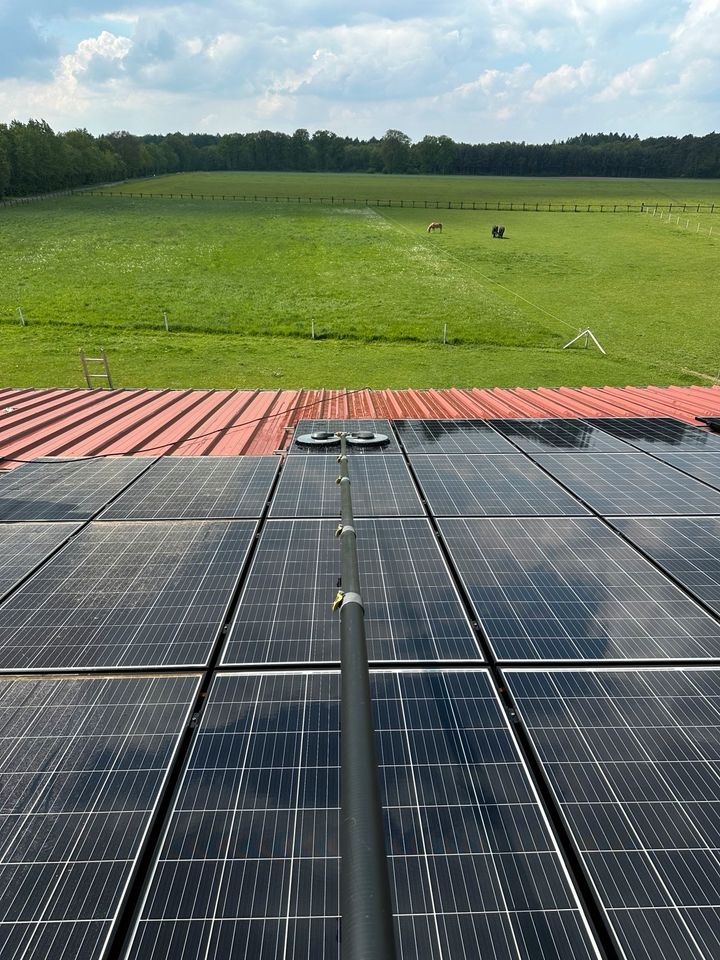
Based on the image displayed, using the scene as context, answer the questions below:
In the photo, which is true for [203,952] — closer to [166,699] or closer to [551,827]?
[166,699]

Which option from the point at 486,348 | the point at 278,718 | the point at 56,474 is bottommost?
the point at 486,348

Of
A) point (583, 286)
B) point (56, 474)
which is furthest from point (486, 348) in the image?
point (56, 474)

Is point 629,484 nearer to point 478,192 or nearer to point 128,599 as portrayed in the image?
point 128,599

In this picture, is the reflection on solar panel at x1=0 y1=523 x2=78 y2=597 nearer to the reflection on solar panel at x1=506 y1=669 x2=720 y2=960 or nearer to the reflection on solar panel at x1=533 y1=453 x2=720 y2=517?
the reflection on solar panel at x1=506 y1=669 x2=720 y2=960

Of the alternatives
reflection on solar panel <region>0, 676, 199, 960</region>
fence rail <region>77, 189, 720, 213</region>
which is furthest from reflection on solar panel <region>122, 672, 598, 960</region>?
fence rail <region>77, 189, 720, 213</region>

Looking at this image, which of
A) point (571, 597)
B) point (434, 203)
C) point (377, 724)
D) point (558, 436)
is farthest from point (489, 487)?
point (434, 203)

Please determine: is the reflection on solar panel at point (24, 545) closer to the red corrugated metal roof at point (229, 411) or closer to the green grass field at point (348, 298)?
the red corrugated metal roof at point (229, 411)

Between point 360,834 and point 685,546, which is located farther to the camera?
point 685,546
